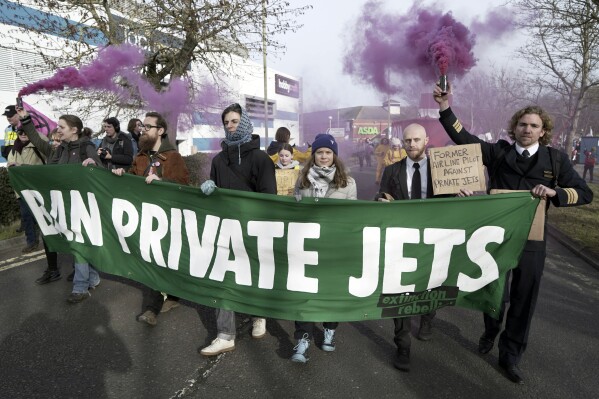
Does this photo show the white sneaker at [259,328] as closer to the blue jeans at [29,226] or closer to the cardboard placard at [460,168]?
the cardboard placard at [460,168]

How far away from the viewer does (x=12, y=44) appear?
12227mm

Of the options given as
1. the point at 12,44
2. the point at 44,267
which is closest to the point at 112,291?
the point at 44,267

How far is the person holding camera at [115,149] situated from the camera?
218 inches

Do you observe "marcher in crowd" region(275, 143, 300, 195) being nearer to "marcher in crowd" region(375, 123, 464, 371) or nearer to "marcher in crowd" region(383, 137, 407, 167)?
"marcher in crowd" region(375, 123, 464, 371)

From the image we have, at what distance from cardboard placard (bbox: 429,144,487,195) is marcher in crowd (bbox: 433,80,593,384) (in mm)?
184

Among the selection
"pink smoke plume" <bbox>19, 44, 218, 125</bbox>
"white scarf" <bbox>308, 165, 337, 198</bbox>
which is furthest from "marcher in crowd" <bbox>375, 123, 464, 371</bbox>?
"pink smoke plume" <bbox>19, 44, 218, 125</bbox>

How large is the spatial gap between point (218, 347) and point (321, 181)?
1569 millimetres

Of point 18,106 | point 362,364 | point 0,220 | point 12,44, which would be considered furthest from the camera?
point 12,44

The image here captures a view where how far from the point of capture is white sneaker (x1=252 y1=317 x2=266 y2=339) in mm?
3621

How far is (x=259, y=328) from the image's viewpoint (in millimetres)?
3652

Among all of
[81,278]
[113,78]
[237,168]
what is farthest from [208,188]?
[113,78]

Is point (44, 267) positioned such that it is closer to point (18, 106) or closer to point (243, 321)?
point (18, 106)

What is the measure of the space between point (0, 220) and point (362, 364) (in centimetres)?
718

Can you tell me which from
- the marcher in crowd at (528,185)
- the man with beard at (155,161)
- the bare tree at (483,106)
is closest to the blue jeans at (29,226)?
the man with beard at (155,161)
